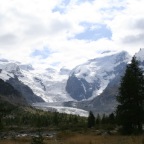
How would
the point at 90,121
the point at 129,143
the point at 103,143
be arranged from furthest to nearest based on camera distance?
the point at 90,121, the point at 103,143, the point at 129,143

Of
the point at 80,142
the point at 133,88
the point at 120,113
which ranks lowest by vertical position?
the point at 80,142

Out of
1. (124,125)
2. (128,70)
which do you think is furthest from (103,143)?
(128,70)

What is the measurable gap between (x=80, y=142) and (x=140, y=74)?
64.5 ft

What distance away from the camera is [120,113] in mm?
49469

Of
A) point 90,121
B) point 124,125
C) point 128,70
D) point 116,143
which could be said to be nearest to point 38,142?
point 116,143

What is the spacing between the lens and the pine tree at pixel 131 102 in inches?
1927

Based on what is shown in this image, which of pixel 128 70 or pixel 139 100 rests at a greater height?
pixel 128 70

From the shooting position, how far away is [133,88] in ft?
165

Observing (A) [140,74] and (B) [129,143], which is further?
(A) [140,74]

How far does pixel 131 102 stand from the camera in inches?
1986

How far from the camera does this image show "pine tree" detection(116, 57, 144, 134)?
48.9 meters

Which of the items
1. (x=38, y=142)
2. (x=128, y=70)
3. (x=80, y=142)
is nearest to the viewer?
(x=38, y=142)

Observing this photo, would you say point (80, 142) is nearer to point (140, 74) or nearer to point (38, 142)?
point (38, 142)

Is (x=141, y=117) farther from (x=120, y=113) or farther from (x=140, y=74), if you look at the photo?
(x=140, y=74)
